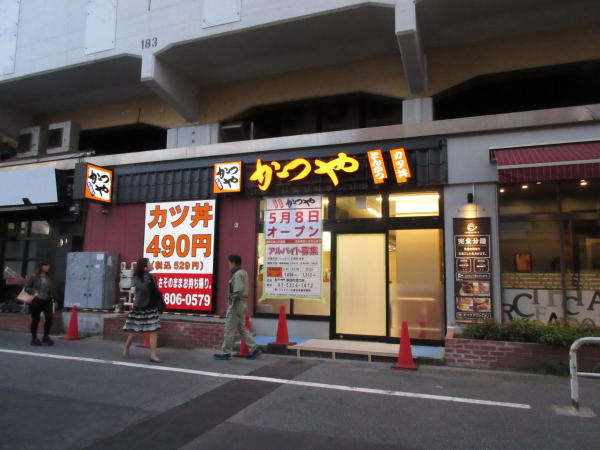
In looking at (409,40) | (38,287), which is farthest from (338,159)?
(38,287)

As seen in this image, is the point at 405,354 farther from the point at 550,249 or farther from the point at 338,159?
the point at 338,159

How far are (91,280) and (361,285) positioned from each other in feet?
24.0

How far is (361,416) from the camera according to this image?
5.19 meters

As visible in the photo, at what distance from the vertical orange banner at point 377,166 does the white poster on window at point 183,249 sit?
4195 millimetres

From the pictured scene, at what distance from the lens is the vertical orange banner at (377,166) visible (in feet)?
31.5

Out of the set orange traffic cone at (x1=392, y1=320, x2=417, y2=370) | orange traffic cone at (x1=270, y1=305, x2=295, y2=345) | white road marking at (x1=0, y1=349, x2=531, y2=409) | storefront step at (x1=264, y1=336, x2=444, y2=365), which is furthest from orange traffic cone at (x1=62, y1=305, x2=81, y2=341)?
orange traffic cone at (x1=392, y1=320, x2=417, y2=370)

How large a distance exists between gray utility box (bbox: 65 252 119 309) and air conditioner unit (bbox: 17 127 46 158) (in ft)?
17.0

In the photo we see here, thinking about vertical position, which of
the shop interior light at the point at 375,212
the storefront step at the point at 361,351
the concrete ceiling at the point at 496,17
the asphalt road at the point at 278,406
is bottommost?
the asphalt road at the point at 278,406

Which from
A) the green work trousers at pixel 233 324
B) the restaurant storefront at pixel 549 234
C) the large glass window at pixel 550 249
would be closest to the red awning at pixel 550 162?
the restaurant storefront at pixel 549 234

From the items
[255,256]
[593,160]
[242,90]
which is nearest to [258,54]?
[242,90]

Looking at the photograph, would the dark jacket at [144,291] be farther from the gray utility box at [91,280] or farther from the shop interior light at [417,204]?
the shop interior light at [417,204]

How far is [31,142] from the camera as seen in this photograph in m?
15.6

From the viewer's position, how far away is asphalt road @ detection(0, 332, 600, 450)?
451cm

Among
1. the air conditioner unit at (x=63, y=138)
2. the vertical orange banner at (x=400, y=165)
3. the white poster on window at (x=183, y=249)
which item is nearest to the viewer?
the vertical orange banner at (x=400, y=165)
